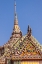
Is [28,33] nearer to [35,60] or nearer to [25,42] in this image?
[25,42]

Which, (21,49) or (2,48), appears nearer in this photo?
(21,49)

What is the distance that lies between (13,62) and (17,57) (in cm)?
42

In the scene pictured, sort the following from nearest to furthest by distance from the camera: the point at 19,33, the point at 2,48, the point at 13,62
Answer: the point at 13,62
the point at 2,48
the point at 19,33

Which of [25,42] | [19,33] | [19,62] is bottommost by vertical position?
[19,62]

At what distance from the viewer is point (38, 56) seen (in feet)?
63.5

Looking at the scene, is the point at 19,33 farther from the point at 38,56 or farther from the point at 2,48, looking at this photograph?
the point at 38,56

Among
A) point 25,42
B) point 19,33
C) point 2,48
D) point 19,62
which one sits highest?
point 19,33

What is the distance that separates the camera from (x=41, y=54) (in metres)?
19.4

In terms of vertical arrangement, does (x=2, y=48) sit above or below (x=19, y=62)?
above

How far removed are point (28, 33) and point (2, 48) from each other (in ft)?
60.6

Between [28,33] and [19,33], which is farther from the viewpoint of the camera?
[19,33]

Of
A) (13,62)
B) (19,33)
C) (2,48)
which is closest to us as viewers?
(13,62)

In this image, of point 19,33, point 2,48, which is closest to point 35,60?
point 2,48

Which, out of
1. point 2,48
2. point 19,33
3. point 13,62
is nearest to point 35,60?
point 13,62
